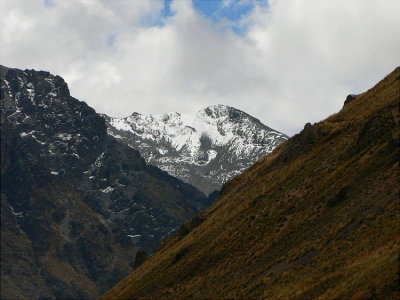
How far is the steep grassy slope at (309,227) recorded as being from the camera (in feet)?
181

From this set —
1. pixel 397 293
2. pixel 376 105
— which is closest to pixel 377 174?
pixel 376 105

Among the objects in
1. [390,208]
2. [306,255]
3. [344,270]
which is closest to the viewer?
[344,270]

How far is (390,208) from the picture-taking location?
59406mm

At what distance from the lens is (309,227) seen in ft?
231

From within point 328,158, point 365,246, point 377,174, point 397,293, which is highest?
point 328,158

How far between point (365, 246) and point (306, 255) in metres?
9.61

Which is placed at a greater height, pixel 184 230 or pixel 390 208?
pixel 184 230

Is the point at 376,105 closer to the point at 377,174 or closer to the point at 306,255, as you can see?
the point at 377,174

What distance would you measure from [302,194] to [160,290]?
77.8 feet

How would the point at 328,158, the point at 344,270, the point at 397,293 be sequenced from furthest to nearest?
the point at 328,158 < the point at 344,270 < the point at 397,293

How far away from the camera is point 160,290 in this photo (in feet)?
Result: 290

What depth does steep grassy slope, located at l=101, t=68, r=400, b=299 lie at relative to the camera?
181 ft

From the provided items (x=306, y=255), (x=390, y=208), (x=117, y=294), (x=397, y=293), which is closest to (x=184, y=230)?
(x=117, y=294)

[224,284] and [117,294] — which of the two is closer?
[224,284]
